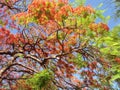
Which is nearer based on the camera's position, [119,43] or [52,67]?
[119,43]

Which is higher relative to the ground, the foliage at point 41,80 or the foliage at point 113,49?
the foliage at point 113,49

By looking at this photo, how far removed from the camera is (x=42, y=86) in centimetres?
1246

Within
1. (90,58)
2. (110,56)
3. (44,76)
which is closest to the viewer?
(110,56)

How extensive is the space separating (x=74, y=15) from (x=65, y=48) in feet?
8.22

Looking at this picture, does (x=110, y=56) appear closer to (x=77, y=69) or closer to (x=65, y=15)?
(x=65, y=15)

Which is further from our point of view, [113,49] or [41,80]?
[41,80]

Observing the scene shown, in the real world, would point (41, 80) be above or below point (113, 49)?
below

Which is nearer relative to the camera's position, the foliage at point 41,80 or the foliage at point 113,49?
the foliage at point 113,49

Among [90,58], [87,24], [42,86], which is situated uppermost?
[87,24]

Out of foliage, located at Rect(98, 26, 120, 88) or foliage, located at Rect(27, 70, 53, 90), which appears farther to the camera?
foliage, located at Rect(27, 70, 53, 90)

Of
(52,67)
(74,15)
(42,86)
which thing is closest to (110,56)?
(74,15)

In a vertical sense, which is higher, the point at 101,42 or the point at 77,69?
the point at 101,42

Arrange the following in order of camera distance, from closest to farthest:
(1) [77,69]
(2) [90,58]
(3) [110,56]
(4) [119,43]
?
(4) [119,43] → (3) [110,56] → (2) [90,58] → (1) [77,69]

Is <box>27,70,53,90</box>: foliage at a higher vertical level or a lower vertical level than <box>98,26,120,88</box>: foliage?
lower
